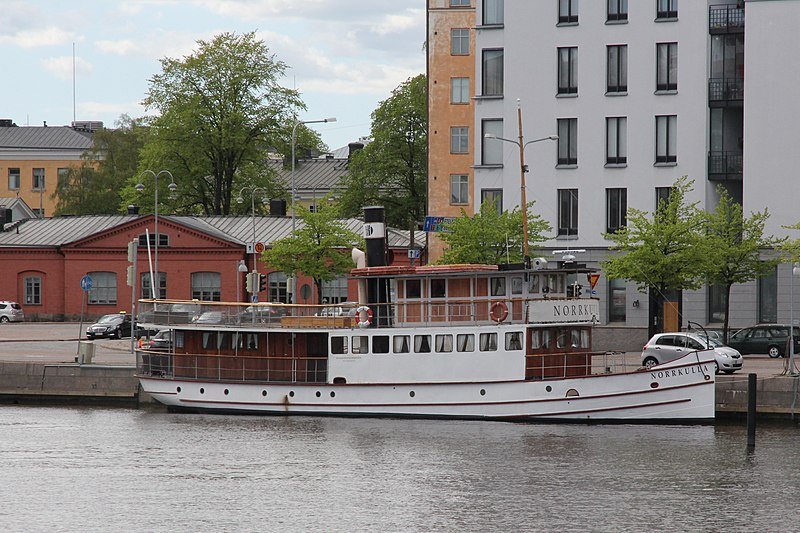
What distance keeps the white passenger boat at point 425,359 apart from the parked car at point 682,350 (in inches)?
168

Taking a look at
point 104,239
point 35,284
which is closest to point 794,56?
point 104,239

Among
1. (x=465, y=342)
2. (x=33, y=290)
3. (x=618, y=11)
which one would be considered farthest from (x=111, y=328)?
(x=465, y=342)

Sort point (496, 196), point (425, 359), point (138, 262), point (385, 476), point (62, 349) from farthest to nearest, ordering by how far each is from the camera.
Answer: point (138, 262) < point (496, 196) < point (62, 349) < point (425, 359) < point (385, 476)

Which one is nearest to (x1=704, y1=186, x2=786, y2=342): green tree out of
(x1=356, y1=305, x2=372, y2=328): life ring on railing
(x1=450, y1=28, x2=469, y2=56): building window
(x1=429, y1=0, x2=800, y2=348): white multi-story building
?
(x1=429, y1=0, x2=800, y2=348): white multi-story building

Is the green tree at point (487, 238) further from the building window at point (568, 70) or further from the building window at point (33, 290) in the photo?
the building window at point (33, 290)

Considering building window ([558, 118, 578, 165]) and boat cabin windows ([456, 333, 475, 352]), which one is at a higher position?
building window ([558, 118, 578, 165])

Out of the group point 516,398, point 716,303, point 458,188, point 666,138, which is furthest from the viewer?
point 458,188

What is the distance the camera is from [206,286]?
8469 cm

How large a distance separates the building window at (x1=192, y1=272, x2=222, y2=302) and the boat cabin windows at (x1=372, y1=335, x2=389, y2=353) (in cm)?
4142

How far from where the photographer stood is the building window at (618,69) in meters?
65.3

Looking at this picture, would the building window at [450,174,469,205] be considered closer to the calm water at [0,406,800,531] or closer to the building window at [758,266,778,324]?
the building window at [758,266,778,324]

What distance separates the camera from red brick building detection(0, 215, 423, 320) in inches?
3297

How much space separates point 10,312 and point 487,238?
1493 inches

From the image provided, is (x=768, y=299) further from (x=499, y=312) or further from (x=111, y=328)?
(x=111, y=328)
